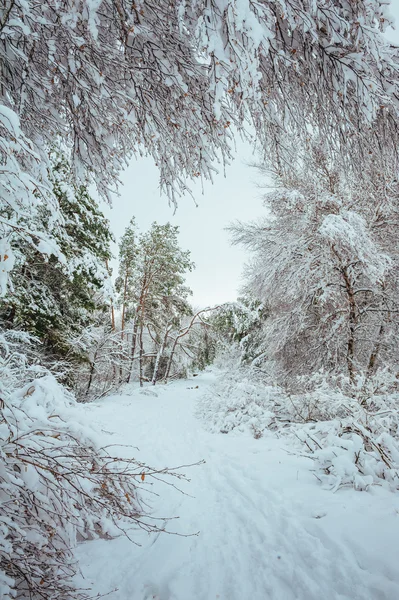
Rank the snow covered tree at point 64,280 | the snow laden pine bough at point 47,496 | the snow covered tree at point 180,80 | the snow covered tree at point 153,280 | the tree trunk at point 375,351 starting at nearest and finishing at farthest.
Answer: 1. the snow laden pine bough at point 47,496
2. the snow covered tree at point 180,80
3. the tree trunk at point 375,351
4. the snow covered tree at point 64,280
5. the snow covered tree at point 153,280

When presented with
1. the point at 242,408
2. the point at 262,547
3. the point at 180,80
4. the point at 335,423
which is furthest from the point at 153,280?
the point at 262,547

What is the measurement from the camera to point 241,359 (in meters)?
10.7

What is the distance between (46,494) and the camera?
1.69m

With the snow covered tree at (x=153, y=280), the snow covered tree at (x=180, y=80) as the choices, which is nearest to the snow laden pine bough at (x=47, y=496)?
the snow covered tree at (x=180, y=80)

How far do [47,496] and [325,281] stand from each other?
5.85 meters

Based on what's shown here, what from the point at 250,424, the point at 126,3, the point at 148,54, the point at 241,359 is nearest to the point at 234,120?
the point at 148,54

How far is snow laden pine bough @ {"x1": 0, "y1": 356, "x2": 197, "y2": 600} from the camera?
50.3 inches

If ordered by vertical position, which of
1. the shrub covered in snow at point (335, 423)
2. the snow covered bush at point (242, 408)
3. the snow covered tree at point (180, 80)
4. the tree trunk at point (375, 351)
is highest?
the snow covered tree at point (180, 80)

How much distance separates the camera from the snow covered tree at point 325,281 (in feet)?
18.4

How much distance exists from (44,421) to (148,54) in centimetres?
282

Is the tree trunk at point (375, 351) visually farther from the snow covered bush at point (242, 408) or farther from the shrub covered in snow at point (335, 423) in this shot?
the snow covered bush at point (242, 408)

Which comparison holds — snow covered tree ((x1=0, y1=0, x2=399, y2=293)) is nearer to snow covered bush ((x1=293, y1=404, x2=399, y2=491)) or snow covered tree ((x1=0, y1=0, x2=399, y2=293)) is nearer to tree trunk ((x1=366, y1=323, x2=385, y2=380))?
snow covered bush ((x1=293, y1=404, x2=399, y2=491))

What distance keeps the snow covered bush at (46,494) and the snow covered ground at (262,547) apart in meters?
0.22

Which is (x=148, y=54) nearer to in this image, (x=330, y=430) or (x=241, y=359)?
(x=330, y=430)
